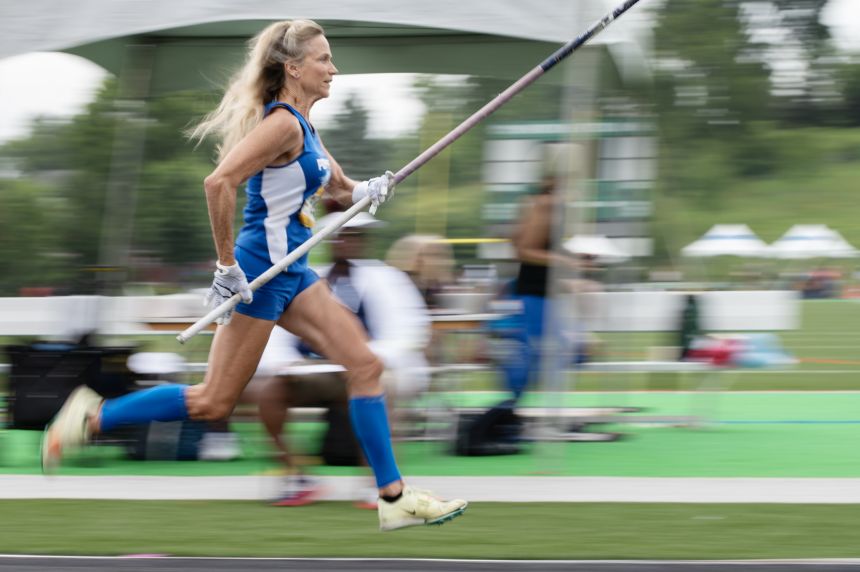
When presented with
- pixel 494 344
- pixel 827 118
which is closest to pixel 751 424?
pixel 494 344

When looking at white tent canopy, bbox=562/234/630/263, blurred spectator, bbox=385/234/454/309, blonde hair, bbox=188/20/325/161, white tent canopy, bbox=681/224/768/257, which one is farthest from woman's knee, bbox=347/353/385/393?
white tent canopy, bbox=681/224/768/257

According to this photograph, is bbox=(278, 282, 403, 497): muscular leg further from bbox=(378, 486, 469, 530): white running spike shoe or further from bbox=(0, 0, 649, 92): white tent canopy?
bbox=(0, 0, 649, 92): white tent canopy

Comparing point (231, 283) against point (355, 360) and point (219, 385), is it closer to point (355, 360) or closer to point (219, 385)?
point (219, 385)

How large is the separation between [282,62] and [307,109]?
0.60ft

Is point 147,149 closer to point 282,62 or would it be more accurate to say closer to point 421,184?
point 421,184

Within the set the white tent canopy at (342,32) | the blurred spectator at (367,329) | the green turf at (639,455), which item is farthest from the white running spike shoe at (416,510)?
the white tent canopy at (342,32)

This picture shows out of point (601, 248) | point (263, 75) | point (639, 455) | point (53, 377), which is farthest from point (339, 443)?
point (601, 248)

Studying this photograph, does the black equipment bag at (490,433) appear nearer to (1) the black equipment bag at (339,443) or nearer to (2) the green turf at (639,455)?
(2) the green turf at (639,455)

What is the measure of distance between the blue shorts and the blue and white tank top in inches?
1.0

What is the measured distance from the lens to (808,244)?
128 ft

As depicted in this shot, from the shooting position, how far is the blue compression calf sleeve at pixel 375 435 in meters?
4.27

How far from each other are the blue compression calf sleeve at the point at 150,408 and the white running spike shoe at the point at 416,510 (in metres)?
0.79

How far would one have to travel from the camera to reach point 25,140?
25.6 metres

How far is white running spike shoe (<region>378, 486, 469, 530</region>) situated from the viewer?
420 cm
